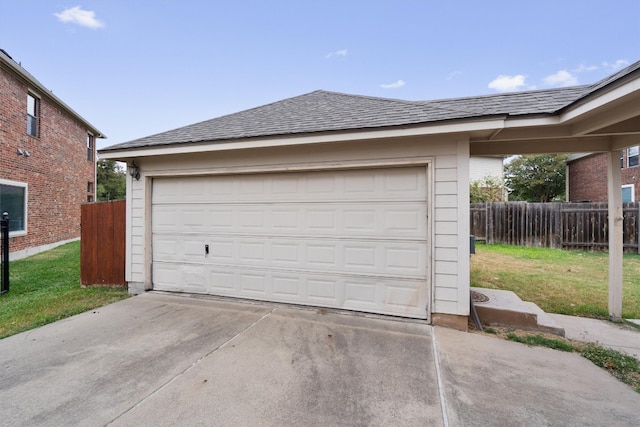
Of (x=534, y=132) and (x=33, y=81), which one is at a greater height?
(x=33, y=81)

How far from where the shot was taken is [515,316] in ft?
12.6

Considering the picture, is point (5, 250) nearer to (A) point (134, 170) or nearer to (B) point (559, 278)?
(A) point (134, 170)

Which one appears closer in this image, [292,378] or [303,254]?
[292,378]

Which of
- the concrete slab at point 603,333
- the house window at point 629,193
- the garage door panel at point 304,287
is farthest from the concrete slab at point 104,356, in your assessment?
the house window at point 629,193

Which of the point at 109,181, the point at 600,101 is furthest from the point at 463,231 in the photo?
the point at 109,181

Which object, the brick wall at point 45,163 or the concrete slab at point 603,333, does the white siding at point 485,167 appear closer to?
the concrete slab at point 603,333

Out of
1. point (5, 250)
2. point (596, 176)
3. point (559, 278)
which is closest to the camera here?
point (5, 250)

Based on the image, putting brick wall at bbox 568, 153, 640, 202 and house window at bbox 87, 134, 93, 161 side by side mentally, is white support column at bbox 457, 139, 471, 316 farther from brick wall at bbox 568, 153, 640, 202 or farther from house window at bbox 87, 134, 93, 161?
house window at bbox 87, 134, 93, 161

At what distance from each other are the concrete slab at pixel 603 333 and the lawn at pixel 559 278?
0.36m

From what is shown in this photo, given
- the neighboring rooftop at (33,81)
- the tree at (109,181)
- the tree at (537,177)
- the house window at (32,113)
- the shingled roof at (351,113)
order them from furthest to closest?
the tree at (109,181) < the tree at (537,177) < the house window at (32,113) < the neighboring rooftop at (33,81) < the shingled roof at (351,113)

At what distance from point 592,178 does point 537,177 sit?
8969 millimetres

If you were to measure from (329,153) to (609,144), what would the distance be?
163 inches

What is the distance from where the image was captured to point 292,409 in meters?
2.16

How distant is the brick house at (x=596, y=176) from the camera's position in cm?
1280
